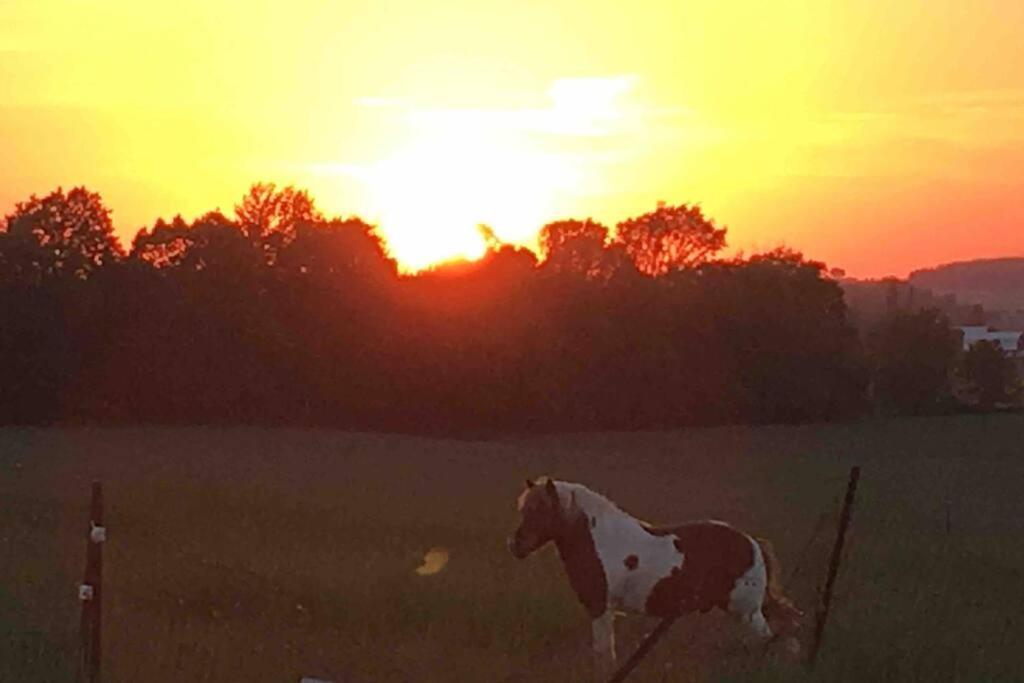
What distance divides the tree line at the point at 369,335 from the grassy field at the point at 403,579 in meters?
22.3

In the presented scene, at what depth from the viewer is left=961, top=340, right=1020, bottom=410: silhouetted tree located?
87000mm


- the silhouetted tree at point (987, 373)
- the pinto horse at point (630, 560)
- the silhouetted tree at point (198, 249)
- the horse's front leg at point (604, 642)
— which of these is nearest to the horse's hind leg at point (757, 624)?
the pinto horse at point (630, 560)

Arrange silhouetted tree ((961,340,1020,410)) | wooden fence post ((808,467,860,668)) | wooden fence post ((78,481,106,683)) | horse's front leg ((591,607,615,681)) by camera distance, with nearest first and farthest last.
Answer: wooden fence post ((78,481,106,683))
horse's front leg ((591,607,615,681))
wooden fence post ((808,467,860,668))
silhouetted tree ((961,340,1020,410))

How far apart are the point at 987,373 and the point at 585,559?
80524mm

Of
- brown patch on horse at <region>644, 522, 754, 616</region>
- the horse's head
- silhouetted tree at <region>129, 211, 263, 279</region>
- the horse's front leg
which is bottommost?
the horse's front leg

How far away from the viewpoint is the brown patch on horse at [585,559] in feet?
35.9

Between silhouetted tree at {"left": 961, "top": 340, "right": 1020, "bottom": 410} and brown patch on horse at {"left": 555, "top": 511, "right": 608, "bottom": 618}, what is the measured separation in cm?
7987

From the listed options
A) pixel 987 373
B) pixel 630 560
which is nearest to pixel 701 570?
pixel 630 560

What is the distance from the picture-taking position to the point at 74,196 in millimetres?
70438

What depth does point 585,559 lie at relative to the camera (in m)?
11.0

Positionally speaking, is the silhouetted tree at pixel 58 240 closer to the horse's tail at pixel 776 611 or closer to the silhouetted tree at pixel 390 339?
the silhouetted tree at pixel 390 339

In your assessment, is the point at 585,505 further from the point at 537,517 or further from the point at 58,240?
the point at 58,240

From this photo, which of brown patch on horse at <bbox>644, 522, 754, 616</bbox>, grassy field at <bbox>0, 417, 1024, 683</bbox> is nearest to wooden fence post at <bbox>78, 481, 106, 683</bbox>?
grassy field at <bbox>0, 417, 1024, 683</bbox>

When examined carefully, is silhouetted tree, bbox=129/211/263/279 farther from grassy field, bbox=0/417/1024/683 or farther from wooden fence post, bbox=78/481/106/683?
wooden fence post, bbox=78/481/106/683
